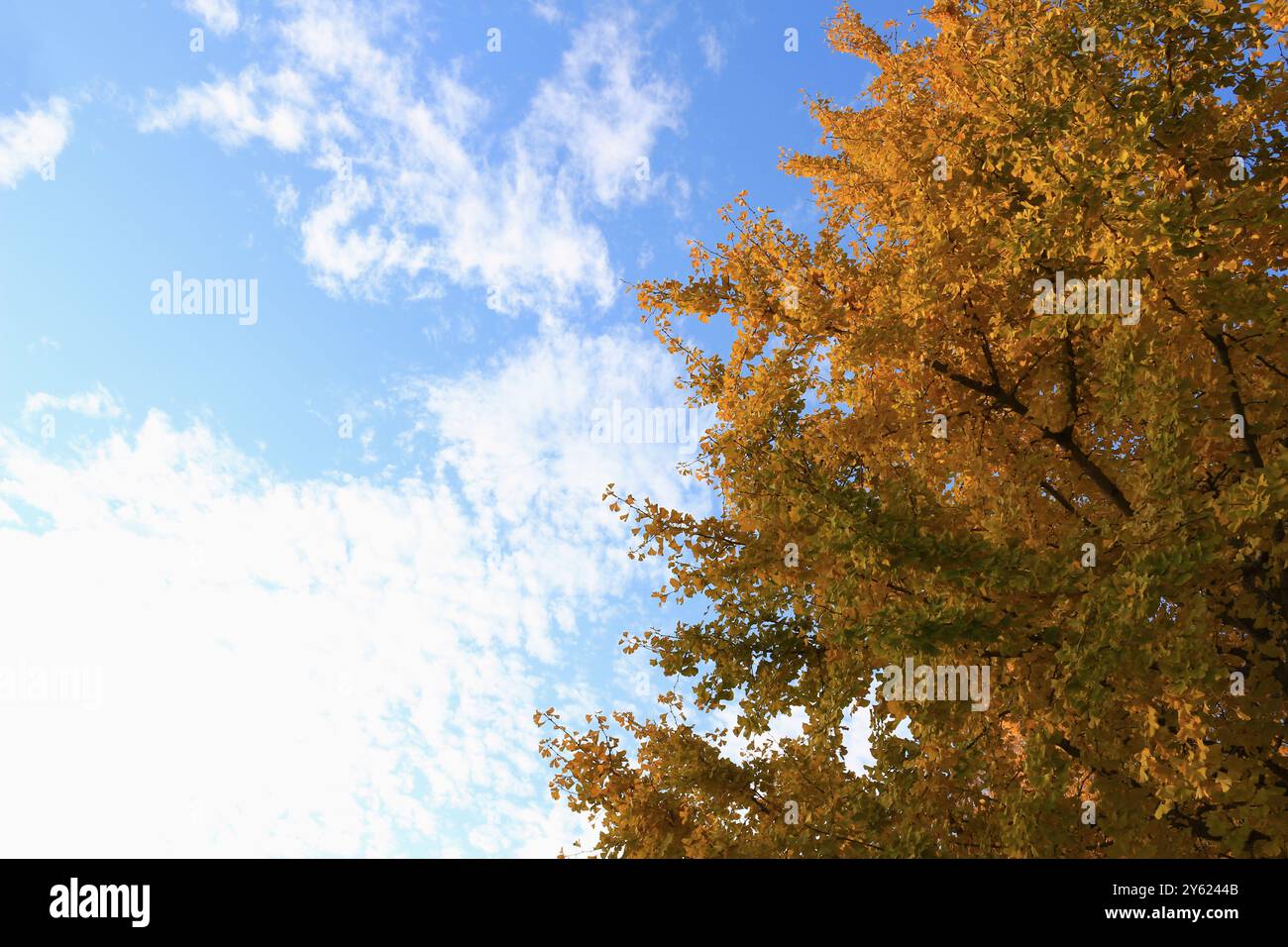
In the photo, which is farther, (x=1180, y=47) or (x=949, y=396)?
(x=949, y=396)

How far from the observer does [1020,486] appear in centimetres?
761

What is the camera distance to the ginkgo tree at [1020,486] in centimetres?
564

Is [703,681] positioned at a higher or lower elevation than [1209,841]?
higher

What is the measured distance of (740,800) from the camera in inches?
324

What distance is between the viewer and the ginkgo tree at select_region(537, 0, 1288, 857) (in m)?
5.64

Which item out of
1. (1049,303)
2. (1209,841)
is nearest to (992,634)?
(1049,303)

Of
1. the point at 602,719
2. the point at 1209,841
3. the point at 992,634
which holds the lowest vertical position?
the point at 1209,841

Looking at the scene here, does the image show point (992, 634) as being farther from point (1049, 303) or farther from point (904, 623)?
point (1049, 303)
